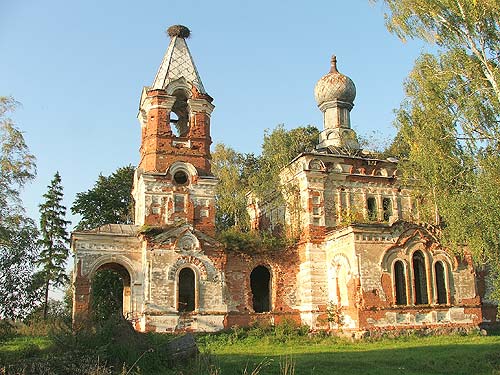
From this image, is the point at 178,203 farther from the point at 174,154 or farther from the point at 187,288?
the point at 187,288

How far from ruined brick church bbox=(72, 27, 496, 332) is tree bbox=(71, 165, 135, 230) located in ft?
34.2

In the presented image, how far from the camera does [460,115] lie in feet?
60.2

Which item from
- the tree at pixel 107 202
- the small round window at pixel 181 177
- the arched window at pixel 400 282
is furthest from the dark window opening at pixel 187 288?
the tree at pixel 107 202

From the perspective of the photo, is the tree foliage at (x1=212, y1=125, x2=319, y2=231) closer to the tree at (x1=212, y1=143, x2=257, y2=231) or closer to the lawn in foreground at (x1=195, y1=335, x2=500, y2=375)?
the tree at (x1=212, y1=143, x2=257, y2=231)

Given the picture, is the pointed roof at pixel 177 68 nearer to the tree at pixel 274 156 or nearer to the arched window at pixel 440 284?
the tree at pixel 274 156

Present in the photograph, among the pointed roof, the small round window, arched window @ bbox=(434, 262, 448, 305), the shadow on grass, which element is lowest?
the shadow on grass

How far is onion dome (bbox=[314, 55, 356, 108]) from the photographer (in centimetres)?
2775

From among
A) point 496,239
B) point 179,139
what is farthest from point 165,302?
point 496,239

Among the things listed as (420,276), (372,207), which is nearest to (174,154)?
(372,207)

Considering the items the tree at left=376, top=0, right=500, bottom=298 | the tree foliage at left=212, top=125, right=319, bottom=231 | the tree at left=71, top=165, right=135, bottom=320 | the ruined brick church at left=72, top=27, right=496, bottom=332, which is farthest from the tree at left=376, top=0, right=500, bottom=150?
the tree at left=71, top=165, right=135, bottom=320

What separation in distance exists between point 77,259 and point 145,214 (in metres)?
3.00

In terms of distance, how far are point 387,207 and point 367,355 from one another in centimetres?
1069

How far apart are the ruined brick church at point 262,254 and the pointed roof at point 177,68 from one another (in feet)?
0.16

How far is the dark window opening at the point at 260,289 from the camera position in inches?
947
